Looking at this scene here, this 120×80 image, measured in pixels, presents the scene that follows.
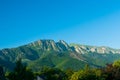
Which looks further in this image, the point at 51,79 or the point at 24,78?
the point at 51,79

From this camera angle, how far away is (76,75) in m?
134

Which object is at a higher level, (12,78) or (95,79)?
(12,78)

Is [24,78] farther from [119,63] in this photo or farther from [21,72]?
[119,63]

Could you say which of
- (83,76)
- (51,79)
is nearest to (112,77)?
(83,76)

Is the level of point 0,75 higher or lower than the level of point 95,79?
higher

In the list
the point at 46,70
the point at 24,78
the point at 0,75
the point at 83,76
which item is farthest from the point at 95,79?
the point at 46,70

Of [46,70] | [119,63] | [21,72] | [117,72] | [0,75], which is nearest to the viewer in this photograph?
[21,72]

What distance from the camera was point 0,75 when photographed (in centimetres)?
12775

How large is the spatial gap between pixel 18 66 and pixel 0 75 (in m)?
14.9

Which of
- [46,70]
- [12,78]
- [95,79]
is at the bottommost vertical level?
[95,79]

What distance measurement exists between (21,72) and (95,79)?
116 ft

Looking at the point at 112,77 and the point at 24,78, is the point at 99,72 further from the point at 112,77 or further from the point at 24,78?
the point at 24,78

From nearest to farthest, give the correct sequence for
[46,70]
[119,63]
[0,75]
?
[0,75], [119,63], [46,70]

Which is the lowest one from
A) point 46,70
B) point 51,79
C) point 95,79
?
point 95,79
